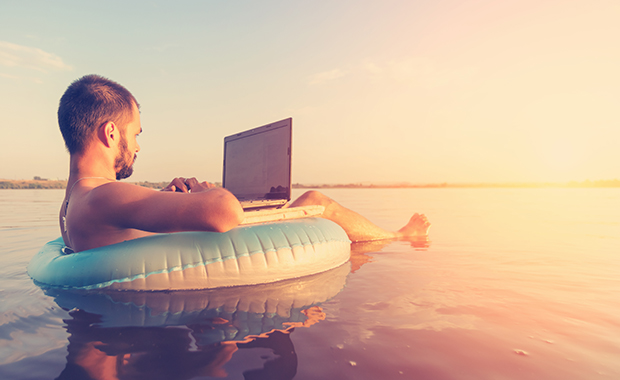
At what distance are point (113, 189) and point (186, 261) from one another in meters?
0.77

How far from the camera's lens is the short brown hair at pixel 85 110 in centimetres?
212

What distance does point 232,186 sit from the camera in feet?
13.5

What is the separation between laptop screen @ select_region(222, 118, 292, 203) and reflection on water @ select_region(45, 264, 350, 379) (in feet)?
3.93

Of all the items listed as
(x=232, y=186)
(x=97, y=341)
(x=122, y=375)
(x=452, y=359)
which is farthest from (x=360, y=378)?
(x=232, y=186)

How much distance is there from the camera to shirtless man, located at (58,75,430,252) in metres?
1.79

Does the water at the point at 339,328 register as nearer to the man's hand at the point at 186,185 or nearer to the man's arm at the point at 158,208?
the man's arm at the point at 158,208

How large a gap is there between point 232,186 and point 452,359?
10.8 ft

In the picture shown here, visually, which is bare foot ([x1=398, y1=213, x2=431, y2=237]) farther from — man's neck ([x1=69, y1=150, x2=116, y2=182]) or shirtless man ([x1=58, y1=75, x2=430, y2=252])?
man's neck ([x1=69, y1=150, x2=116, y2=182])

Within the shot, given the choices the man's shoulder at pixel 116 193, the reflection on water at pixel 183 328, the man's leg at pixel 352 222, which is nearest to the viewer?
the reflection on water at pixel 183 328

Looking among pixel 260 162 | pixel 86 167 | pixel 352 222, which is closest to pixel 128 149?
pixel 86 167

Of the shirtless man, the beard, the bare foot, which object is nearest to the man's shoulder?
the shirtless man

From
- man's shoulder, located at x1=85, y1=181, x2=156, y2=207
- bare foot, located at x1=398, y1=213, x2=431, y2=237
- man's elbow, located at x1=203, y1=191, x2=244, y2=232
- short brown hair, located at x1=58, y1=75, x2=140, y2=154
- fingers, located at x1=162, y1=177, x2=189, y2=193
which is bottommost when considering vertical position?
bare foot, located at x1=398, y1=213, x2=431, y2=237

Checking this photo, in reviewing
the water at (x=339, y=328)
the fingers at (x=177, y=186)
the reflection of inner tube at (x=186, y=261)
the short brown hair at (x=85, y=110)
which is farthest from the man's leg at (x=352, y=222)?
the short brown hair at (x=85, y=110)

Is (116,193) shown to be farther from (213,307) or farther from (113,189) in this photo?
(213,307)
